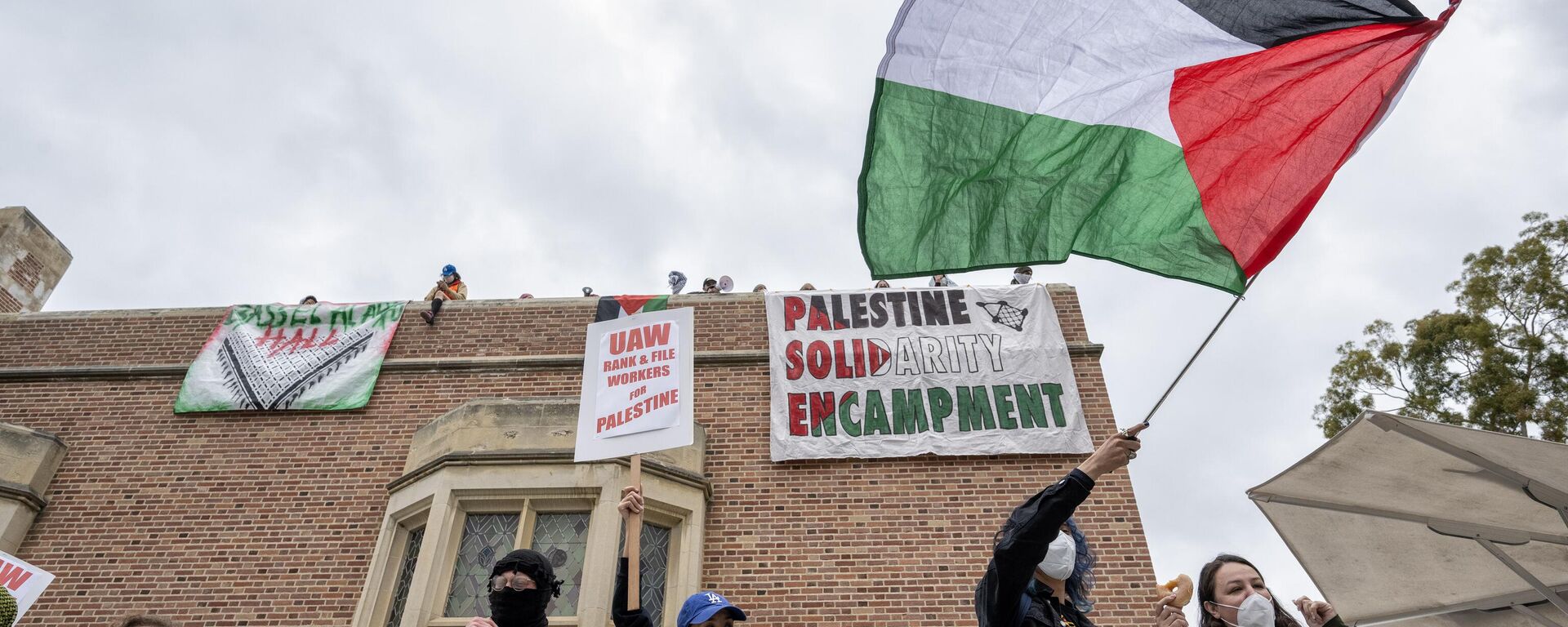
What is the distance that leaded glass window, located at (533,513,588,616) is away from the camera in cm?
681

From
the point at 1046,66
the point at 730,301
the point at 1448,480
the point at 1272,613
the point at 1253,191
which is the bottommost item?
the point at 1272,613

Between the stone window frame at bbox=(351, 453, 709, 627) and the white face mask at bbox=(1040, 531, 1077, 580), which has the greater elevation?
the stone window frame at bbox=(351, 453, 709, 627)

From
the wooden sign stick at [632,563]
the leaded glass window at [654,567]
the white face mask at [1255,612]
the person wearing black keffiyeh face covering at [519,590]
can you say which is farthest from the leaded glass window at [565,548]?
the white face mask at [1255,612]

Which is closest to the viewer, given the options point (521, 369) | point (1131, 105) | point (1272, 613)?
point (1272, 613)

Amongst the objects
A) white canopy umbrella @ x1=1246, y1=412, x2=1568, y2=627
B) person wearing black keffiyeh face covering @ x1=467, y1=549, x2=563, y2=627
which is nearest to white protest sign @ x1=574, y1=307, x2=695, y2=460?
person wearing black keffiyeh face covering @ x1=467, y1=549, x2=563, y2=627

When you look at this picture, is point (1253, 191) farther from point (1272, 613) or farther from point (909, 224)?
point (1272, 613)

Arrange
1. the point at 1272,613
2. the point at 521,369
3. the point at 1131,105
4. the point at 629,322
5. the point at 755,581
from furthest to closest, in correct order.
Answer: the point at 521,369 < the point at 755,581 < the point at 629,322 < the point at 1131,105 < the point at 1272,613

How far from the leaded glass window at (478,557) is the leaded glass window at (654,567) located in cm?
109

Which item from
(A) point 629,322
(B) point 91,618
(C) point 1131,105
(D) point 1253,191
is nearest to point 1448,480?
(D) point 1253,191

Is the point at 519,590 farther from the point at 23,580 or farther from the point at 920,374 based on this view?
the point at 920,374

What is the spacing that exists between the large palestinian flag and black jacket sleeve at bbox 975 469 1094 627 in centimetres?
156

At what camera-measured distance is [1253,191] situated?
3.73 m

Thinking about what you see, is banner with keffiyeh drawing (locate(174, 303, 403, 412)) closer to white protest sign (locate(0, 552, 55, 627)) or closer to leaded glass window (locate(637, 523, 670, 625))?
white protest sign (locate(0, 552, 55, 627))

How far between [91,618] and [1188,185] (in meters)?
9.08
